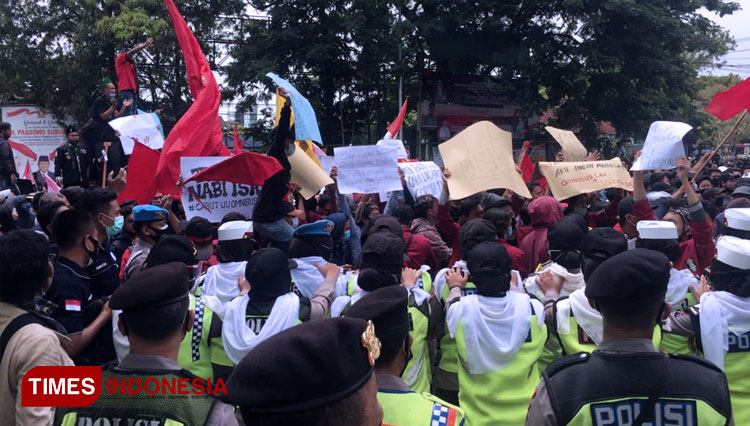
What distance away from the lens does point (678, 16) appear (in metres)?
18.5

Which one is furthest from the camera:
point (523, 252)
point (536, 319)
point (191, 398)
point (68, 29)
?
point (68, 29)

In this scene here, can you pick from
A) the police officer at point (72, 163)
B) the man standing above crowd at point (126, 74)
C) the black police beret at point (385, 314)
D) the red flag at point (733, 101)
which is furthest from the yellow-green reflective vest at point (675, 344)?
the police officer at point (72, 163)

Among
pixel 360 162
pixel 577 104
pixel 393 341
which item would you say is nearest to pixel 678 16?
pixel 577 104

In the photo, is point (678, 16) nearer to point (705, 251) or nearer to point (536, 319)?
point (705, 251)

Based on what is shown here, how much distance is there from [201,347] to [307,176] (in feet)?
11.0

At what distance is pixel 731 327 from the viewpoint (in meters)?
3.06

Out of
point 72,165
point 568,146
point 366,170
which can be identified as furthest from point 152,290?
point 72,165

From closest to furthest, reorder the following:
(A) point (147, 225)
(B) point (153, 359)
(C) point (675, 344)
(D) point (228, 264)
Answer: (B) point (153, 359), (C) point (675, 344), (D) point (228, 264), (A) point (147, 225)

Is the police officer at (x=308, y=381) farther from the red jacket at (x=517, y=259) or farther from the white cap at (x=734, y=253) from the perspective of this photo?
the red jacket at (x=517, y=259)

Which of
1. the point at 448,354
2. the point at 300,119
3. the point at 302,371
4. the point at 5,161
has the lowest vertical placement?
→ the point at 448,354

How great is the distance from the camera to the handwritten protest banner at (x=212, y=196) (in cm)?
588

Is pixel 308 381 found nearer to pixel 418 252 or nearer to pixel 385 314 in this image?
pixel 385 314

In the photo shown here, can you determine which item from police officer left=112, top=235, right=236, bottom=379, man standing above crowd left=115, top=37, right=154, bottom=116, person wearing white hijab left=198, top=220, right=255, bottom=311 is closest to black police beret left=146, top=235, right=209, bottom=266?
person wearing white hijab left=198, top=220, right=255, bottom=311

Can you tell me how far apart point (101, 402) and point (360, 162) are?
482cm
